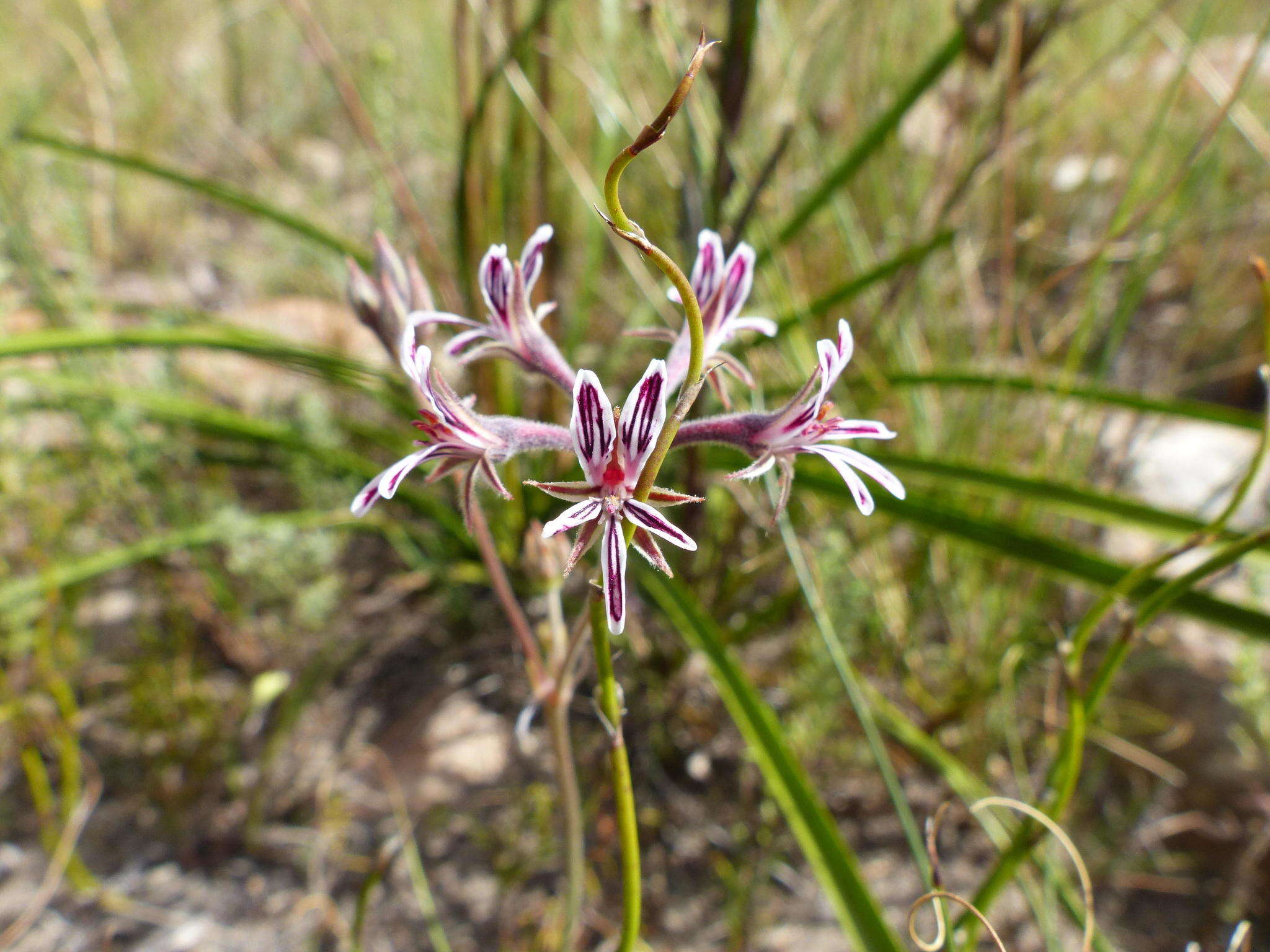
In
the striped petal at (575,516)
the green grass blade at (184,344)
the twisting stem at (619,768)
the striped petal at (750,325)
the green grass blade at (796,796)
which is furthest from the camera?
the green grass blade at (184,344)

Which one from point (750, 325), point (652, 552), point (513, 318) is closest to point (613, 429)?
point (652, 552)

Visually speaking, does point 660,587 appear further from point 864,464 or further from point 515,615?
point 864,464

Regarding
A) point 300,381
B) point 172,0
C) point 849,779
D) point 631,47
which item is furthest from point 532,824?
point 172,0

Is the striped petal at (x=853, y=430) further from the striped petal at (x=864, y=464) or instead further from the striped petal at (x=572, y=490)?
the striped petal at (x=572, y=490)

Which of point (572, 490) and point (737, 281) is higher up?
point (737, 281)

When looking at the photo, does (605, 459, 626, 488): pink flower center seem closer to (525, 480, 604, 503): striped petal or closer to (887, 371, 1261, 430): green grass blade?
(525, 480, 604, 503): striped petal

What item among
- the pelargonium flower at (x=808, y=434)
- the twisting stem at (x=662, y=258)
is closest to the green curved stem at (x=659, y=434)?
the twisting stem at (x=662, y=258)

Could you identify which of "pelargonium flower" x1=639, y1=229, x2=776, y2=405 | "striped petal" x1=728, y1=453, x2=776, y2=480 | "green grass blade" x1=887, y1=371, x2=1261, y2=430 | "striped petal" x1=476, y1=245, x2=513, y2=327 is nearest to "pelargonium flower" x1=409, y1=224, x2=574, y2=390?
"striped petal" x1=476, y1=245, x2=513, y2=327
